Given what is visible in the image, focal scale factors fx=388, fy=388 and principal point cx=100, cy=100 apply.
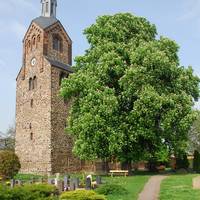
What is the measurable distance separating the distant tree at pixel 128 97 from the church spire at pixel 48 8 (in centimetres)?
1565

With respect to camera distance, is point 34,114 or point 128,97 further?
point 34,114

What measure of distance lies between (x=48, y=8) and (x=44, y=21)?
3427mm

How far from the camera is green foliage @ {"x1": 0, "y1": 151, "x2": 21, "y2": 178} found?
35.5 meters

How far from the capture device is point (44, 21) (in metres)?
48.4

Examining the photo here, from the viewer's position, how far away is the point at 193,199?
18.8m

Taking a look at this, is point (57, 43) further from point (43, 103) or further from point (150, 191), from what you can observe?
point (150, 191)

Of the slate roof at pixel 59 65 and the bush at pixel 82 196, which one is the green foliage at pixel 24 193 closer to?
the bush at pixel 82 196

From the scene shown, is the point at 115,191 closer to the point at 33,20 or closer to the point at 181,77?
the point at 181,77

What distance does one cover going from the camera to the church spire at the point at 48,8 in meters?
50.8

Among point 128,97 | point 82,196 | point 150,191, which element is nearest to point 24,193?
point 82,196

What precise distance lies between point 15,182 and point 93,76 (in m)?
12.3

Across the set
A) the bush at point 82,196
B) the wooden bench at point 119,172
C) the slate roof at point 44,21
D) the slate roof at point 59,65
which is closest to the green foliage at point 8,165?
the wooden bench at point 119,172

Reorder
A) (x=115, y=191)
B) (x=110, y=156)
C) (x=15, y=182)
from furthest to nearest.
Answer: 1. (x=110, y=156)
2. (x=15, y=182)
3. (x=115, y=191)

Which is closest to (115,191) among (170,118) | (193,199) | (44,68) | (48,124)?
(193,199)
